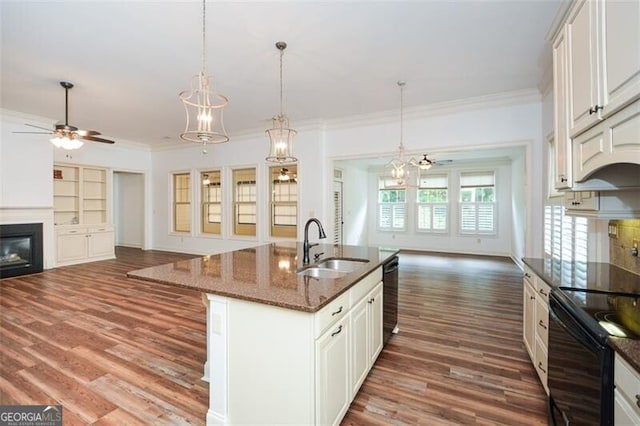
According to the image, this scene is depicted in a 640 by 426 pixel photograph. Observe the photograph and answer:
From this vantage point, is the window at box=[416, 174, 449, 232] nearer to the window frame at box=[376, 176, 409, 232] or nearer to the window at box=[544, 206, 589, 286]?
the window frame at box=[376, 176, 409, 232]

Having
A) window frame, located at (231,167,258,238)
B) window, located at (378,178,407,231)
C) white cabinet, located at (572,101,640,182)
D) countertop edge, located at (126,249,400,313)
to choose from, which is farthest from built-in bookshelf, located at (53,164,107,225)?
white cabinet, located at (572,101,640,182)

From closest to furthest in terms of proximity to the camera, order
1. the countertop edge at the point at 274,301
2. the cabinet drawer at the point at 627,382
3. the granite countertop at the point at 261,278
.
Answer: the cabinet drawer at the point at 627,382 → the countertop edge at the point at 274,301 → the granite countertop at the point at 261,278

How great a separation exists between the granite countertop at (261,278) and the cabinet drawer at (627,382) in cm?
116

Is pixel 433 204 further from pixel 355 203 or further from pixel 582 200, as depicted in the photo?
pixel 582 200

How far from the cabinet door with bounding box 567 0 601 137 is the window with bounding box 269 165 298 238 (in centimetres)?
532

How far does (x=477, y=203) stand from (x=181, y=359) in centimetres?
826

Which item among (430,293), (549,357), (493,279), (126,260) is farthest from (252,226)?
(549,357)

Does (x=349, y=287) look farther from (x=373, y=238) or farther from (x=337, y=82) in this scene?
(x=373, y=238)

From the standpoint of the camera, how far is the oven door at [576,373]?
116 centimetres

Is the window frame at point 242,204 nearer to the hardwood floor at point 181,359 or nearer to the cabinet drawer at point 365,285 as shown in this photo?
the hardwood floor at point 181,359

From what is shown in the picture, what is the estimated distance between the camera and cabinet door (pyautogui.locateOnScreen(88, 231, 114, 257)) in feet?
22.7

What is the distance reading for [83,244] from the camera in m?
6.74

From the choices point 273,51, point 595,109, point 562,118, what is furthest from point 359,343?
point 273,51

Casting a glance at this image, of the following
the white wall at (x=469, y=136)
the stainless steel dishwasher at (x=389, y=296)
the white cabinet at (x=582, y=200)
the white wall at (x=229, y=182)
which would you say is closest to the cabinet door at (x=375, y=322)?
the stainless steel dishwasher at (x=389, y=296)
